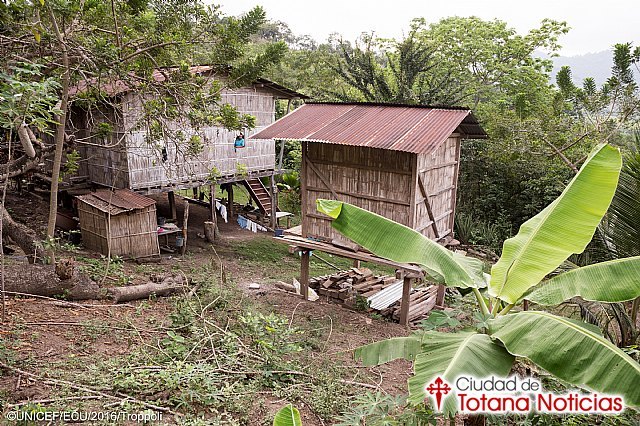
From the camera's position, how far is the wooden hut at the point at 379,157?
319 inches

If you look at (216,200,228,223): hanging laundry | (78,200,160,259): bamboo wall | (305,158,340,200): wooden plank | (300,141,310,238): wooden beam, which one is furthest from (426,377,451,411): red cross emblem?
(216,200,228,223): hanging laundry

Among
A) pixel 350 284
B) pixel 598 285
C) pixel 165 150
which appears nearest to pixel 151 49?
pixel 165 150

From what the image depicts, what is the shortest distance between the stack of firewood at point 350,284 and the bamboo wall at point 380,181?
1576mm

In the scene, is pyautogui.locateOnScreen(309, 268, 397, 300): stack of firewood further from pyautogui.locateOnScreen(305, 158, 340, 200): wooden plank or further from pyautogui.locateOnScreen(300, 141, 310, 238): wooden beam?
pyautogui.locateOnScreen(305, 158, 340, 200): wooden plank

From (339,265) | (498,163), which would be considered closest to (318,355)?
(339,265)

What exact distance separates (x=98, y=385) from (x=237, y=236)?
11.5 metres

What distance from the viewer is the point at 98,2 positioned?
643 cm

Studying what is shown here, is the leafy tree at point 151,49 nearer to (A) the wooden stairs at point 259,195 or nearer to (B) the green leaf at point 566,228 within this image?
(B) the green leaf at point 566,228

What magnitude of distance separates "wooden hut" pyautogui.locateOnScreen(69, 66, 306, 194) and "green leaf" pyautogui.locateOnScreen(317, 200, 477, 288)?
296 inches

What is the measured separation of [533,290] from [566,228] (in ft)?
1.75

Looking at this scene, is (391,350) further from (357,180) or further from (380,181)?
(357,180)

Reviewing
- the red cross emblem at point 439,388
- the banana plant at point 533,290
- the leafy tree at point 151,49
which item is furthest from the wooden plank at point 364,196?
the red cross emblem at point 439,388

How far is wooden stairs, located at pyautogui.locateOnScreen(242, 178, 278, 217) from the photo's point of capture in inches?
711

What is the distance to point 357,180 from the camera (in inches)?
345
